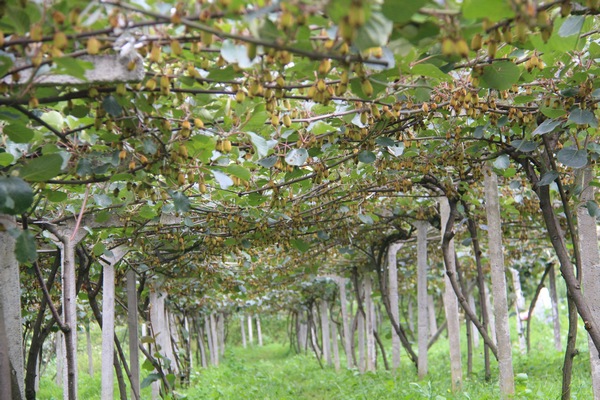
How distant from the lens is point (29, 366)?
162 inches

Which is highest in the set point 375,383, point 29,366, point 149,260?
point 149,260

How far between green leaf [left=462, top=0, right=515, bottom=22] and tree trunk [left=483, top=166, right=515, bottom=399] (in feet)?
10.8

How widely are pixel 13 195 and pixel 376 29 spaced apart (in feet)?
3.88

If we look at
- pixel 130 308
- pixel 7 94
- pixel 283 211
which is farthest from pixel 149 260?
pixel 7 94

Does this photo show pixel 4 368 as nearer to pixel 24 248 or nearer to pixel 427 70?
pixel 24 248

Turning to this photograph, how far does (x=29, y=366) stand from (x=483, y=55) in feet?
11.6

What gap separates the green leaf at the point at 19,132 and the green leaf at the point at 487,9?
4.62 feet

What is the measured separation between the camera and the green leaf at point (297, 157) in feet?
8.66

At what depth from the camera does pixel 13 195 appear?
1825 mm

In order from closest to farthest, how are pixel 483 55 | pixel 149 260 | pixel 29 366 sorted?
1. pixel 483 55
2. pixel 29 366
3. pixel 149 260

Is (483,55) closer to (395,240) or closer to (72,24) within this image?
(72,24)

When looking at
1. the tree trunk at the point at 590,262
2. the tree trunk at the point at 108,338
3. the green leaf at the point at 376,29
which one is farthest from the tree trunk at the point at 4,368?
the tree trunk at the point at 108,338

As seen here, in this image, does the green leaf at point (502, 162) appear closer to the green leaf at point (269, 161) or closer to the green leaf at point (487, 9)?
the green leaf at point (269, 161)

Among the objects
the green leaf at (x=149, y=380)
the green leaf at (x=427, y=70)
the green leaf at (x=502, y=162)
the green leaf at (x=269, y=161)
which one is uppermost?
the green leaf at (x=427, y=70)
